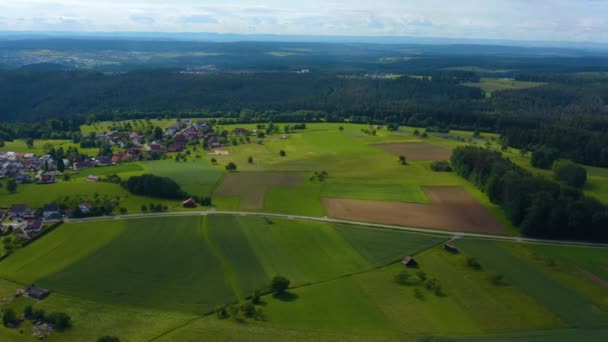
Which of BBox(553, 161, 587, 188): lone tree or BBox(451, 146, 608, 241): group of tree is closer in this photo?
BBox(451, 146, 608, 241): group of tree

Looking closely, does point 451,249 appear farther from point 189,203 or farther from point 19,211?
point 19,211

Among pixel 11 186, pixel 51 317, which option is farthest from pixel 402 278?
pixel 11 186

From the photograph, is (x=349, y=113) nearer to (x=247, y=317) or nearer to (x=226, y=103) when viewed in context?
(x=226, y=103)

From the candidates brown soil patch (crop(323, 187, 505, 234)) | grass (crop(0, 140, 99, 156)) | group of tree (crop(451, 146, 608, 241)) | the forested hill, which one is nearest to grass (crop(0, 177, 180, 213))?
brown soil patch (crop(323, 187, 505, 234))

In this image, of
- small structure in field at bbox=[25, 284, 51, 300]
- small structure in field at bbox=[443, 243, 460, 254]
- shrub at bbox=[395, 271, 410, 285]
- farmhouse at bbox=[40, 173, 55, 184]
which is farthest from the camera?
farmhouse at bbox=[40, 173, 55, 184]

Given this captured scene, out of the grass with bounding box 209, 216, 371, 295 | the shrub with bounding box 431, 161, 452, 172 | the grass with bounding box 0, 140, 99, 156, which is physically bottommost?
the grass with bounding box 209, 216, 371, 295

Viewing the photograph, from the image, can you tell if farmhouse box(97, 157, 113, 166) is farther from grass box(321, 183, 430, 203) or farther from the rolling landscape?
grass box(321, 183, 430, 203)

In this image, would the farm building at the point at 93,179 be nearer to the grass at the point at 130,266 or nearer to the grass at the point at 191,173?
the grass at the point at 191,173

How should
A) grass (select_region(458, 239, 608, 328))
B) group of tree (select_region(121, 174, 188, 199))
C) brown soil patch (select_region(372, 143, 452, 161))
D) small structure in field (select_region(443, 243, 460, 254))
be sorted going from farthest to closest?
brown soil patch (select_region(372, 143, 452, 161)), group of tree (select_region(121, 174, 188, 199)), small structure in field (select_region(443, 243, 460, 254)), grass (select_region(458, 239, 608, 328))
